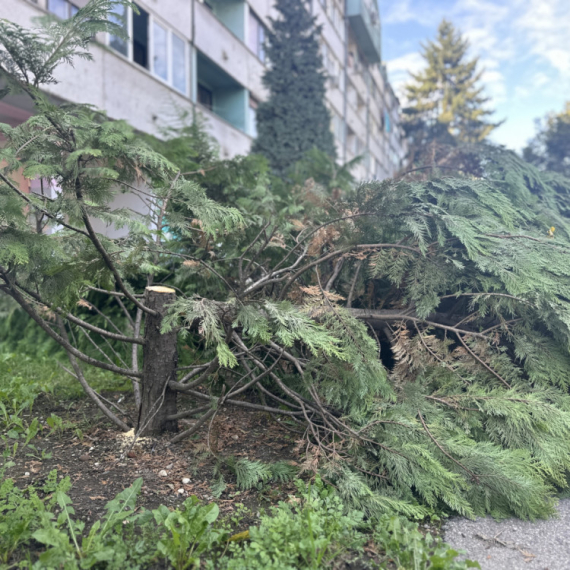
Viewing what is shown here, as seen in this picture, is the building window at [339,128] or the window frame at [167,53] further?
the building window at [339,128]

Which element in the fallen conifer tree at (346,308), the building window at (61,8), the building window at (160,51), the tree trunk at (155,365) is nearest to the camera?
the fallen conifer tree at (346,308)

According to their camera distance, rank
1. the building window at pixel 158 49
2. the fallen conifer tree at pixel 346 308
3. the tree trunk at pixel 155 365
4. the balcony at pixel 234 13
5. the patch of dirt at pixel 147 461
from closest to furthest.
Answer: the fallen conifer tree at pixel 346 308 < the patch of dirt at pixel 147 461 < the tree trunk at pixel 155 365 < the building window at pixel 158 49 < the balcony at pixel 234 13

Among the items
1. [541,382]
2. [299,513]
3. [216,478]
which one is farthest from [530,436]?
[216,478]

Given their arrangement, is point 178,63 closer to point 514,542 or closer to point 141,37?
point 141,37

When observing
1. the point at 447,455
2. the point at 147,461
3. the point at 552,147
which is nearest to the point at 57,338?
the point at 147,461

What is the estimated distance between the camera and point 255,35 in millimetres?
15180

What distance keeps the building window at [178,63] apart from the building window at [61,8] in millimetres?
3097

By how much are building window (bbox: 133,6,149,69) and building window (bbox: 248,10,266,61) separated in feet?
15.0

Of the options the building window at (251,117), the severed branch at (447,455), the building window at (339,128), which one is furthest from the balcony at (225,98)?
the severed branch at (447,455)

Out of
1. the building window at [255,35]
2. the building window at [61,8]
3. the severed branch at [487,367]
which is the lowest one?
the severed branch at [487,367]

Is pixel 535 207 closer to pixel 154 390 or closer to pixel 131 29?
pixel 154 390

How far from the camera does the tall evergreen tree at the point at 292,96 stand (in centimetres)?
1279

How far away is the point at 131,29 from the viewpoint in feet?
32.1

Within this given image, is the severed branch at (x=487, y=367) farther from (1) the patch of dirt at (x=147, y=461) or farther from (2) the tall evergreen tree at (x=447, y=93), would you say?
(2) the tall evergreen tree at (x=447, y=93)
